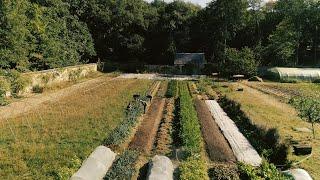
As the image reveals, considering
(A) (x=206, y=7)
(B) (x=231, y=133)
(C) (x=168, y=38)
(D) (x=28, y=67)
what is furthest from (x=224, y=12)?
(B) (x=231, y=133)

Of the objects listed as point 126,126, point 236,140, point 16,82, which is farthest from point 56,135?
point 16,82

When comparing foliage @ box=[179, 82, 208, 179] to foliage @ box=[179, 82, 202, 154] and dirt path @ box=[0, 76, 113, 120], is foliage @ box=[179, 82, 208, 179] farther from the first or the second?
dirt path @ box=[0, 76, 113, 120]

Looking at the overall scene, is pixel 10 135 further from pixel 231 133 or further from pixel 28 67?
pixel 28 67

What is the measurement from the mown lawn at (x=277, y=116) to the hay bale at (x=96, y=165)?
8.10 metres

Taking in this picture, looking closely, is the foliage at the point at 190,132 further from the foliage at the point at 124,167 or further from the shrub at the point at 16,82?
the shrub at the point at 16,82

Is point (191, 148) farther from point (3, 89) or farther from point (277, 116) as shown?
point (3, 89)

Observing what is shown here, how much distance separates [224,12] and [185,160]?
47.7 m

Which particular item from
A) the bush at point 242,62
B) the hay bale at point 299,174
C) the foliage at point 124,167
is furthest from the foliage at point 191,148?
the bush at point 242,62

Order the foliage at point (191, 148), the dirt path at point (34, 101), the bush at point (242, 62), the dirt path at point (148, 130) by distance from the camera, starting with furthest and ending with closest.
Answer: the bush at point (242, 62) < the dirt path at point (34, 101) < the dirt path at point (148, 130) < the foliage at point (191, 148)

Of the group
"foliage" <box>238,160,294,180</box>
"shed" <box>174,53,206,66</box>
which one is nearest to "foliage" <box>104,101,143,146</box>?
"foliage" <box>238,160,294,180</box>

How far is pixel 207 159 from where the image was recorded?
18.1m

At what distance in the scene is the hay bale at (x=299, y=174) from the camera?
15.0 metres

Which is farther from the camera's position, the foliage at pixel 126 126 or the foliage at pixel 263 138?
the foliage at pixel 126 126

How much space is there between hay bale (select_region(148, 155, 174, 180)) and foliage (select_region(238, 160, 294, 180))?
9.42 ft
